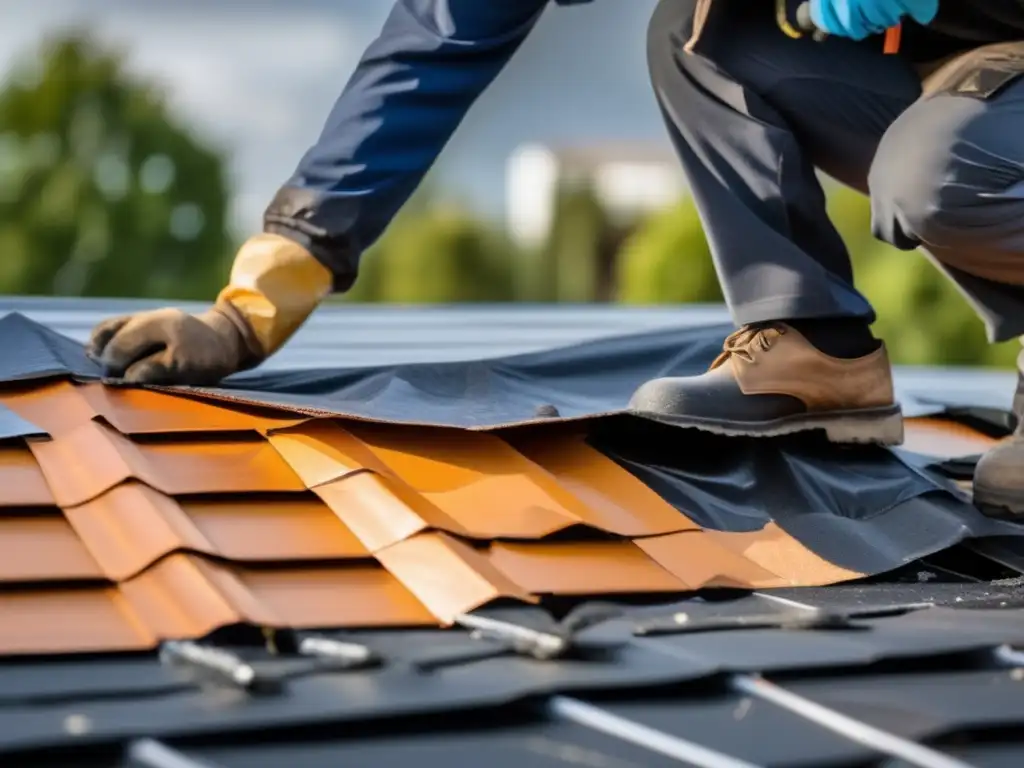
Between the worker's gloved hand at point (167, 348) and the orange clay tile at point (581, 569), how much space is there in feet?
1.74

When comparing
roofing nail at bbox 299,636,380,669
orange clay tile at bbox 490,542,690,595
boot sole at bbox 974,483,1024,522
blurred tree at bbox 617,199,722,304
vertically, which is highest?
roofing nail at bbox 299,636,380,669

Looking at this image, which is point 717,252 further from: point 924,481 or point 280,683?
point 280,683

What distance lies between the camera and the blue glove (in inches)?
62.1

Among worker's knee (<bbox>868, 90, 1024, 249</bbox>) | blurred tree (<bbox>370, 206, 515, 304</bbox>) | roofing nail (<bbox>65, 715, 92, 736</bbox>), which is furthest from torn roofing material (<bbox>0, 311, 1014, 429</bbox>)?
blurred tree (<bbox>370, 206, 515, 304</bbox>)

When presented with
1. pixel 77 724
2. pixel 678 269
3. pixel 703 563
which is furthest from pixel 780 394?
pixel 678 269

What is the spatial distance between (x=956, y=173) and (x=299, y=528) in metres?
0.86

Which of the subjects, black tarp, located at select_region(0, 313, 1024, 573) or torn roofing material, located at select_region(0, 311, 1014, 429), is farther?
torn roofing material, located at select_region(0, 311, 1014, 429)

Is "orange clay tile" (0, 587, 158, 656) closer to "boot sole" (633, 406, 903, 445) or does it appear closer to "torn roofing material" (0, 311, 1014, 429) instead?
"torn roofing material" (0, 311, 1014, 429)

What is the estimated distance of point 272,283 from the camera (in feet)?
5.91

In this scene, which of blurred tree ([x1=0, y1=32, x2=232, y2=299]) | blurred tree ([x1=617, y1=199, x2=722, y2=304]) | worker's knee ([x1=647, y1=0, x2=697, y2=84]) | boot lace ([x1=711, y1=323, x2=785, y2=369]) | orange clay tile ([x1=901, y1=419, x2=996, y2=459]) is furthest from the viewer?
blurred tree ([x1=0, y1=32, x2=232, y2=299])

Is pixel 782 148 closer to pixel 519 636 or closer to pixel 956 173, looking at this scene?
pixel 956 173

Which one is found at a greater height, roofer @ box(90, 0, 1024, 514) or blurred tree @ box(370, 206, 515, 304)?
roofer @ box(90, 0, 1024, 514)

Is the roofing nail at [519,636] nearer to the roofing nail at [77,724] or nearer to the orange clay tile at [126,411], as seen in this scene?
the roofing nail at [77,724]

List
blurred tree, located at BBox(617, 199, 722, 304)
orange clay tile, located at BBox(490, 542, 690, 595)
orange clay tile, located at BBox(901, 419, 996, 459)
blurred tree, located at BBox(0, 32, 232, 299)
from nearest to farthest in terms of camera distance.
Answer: orange clay tile, located at BBox(490, 542, 690, 595), orange clay tile, located at BBox(901, 419, 996, 459), blurred tree, located at BBox(617, 199, 722, 304), blurred tree, located at BBox(0, 32, 232, 299)
